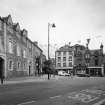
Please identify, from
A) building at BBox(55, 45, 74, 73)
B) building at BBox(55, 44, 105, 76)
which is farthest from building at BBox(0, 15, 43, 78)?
building at BBox(55, 44, 105, 76)

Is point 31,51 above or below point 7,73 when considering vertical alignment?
above

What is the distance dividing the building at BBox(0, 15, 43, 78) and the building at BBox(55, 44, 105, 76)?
35.7 m

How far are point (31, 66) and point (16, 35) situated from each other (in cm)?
1226

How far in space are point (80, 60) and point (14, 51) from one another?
50123mm

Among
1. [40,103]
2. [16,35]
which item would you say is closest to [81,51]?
[16,35]

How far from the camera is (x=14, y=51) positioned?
130 feet

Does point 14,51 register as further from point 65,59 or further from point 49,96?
point 65,59

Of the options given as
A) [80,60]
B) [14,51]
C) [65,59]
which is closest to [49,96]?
[14,51]

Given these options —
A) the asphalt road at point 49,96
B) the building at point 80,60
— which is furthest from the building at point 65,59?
the asphalt road at point 49,96

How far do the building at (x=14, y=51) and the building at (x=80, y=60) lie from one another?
3566 centimetres

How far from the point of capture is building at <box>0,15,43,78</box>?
3512 centimetres

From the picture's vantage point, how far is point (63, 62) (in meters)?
85.8

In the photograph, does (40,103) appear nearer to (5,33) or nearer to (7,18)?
(5,33)

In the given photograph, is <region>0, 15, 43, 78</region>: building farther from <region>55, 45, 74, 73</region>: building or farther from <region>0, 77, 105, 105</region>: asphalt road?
<region>55, 45, 74, 73</region>: building
